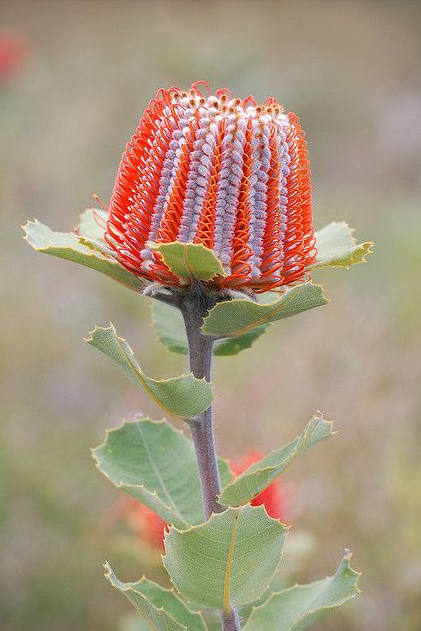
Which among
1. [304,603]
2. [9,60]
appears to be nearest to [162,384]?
[304,603]

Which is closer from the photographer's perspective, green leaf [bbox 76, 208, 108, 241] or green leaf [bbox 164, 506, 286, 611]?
green leaf [bbox 164, 506, 286, 611]

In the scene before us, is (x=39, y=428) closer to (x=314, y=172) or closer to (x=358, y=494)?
(x=358, y=494)

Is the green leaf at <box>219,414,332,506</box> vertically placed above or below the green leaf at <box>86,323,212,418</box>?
below

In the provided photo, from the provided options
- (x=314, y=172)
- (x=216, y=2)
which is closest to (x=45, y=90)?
(x=314, y=172)

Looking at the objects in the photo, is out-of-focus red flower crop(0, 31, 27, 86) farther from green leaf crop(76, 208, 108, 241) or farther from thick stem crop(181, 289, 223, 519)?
thick stem crop(181, 289, 223, 519)

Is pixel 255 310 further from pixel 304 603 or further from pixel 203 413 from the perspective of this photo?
pixel 304 603

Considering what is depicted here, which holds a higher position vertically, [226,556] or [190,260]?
[190,260]

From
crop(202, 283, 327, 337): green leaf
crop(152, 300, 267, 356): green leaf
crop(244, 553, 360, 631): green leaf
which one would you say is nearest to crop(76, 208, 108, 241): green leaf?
crop(152, 300, 267, 356): green leaf

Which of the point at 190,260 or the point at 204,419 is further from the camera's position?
the point at 204,419
